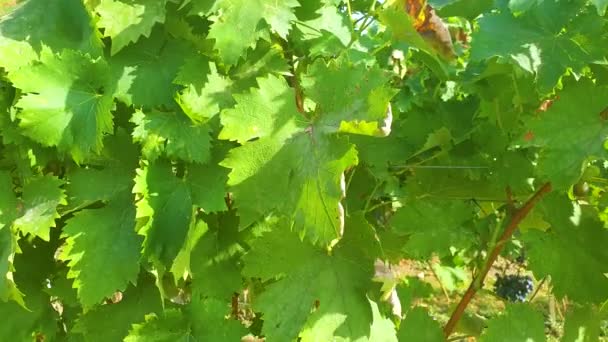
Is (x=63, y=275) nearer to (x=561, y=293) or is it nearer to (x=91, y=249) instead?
(x=91, y=249)

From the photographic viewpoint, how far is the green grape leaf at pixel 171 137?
91cm

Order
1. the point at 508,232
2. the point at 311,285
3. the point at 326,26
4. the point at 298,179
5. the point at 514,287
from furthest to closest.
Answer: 1. the point at 514,287
2. the point at 508,232
3. the point at 326,26
4. the point at 311,285
5. the point at 298,179

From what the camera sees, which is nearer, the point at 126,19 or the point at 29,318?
the point at 126,19

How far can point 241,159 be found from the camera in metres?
0.80

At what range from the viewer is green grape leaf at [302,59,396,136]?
0.78 meters

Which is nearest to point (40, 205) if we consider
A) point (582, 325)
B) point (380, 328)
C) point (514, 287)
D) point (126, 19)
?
point (126, 19)

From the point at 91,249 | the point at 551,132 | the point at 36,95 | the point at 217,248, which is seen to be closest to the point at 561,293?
the point at 551,132

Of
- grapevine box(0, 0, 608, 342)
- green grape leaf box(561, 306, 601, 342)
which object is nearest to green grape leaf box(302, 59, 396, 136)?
grapevine box(0, 0, 608, 342)

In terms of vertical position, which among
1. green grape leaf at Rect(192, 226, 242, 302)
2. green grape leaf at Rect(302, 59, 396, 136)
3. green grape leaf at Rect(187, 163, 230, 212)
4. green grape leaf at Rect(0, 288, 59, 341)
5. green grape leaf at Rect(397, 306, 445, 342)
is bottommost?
green grape leaf at Rect(0, 288, 59, 341)

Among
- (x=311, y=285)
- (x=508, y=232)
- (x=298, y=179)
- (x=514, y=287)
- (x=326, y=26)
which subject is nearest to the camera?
(x=298, y=179)

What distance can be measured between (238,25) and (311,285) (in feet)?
1.12

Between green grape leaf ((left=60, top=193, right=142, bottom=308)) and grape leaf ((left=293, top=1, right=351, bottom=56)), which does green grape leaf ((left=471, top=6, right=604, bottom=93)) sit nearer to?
grape leaf ((left=293, top=1, right=351, bottom=56))

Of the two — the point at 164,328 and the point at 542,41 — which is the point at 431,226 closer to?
the point at 542,41

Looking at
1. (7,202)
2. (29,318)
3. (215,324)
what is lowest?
(29,318)
